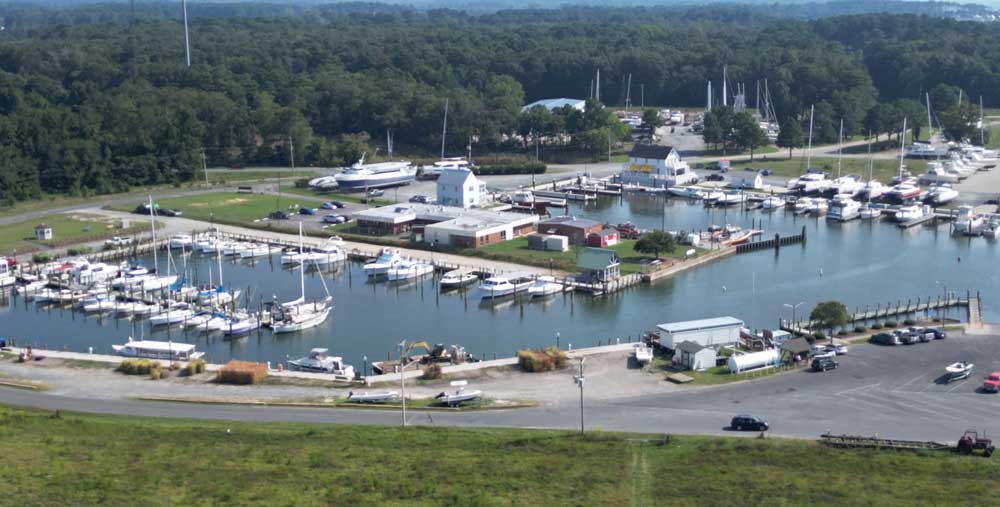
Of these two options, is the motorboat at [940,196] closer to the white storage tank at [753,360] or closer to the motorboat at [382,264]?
the motorboat at [382,264]

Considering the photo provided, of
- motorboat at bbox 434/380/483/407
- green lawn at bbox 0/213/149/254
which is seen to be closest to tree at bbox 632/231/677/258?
motorboat at bbox 434/380/483/407

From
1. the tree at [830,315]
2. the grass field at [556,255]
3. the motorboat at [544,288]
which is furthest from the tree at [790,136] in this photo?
the tree at [830,315]

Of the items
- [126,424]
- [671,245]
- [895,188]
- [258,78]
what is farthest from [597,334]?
[258,78]

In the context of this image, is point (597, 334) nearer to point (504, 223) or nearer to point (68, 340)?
point (504, 223)

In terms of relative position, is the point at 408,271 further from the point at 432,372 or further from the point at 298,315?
the point at 432,372

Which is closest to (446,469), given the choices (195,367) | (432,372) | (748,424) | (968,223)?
(748,424)

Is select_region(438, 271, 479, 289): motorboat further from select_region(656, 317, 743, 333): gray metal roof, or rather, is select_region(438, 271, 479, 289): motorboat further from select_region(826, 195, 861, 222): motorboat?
select_region(826, 195, 861, 222): motorboat
